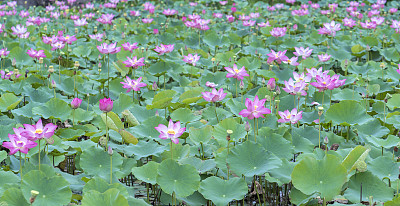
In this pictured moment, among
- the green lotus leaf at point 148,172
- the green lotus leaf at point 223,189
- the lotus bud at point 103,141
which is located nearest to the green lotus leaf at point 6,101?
the lotus bud at point 103,141

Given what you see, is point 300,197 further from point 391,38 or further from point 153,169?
point 391,38

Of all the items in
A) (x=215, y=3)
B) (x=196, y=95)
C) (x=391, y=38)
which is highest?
(x=196, y=95)

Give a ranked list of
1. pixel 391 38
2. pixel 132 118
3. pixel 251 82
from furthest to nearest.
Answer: pixel 391 38 < pixel 251 82 < pixel 132 118

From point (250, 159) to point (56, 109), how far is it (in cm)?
113

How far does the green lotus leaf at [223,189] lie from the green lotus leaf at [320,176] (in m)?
0.19

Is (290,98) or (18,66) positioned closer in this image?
(290,98)

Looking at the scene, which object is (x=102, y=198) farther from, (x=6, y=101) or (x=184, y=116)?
(x=6, y=101)

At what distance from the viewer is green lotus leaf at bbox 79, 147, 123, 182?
1763mm

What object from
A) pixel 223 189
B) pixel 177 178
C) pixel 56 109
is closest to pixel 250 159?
pixel 223 189

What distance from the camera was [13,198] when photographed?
1.47m

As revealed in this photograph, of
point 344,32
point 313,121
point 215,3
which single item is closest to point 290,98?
point 313,121

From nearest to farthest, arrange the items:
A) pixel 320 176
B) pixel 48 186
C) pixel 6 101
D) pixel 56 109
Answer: pixel 48 186 < pixel 320 176 < pixel 56 109 < pixel 6 101

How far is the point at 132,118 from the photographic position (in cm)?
225

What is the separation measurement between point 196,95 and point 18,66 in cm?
162
